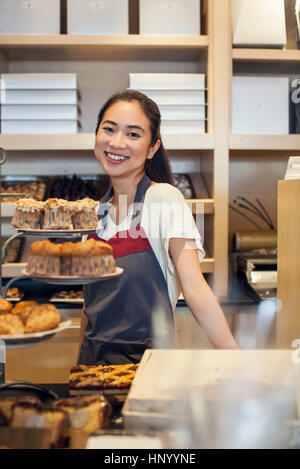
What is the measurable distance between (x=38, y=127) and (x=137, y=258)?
4.22 feet

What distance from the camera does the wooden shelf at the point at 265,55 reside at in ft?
8.18

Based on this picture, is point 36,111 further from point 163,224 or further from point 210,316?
point 210,316

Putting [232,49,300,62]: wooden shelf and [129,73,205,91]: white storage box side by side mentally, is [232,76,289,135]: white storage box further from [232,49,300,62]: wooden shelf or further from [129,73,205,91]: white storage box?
[129,73,205,91]: white storage box

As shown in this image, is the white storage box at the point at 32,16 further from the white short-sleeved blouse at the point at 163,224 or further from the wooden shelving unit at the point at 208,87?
the white short-sleeved blouse at the point at 163,224

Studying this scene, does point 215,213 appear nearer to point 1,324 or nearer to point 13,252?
point 13,252

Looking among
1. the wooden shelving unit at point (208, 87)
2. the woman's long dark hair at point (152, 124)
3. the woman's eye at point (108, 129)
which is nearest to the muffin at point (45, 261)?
the woman's eye at point (108, 129)

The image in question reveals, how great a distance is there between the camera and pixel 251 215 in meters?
2.96

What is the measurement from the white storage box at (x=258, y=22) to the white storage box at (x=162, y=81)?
0.28 meters

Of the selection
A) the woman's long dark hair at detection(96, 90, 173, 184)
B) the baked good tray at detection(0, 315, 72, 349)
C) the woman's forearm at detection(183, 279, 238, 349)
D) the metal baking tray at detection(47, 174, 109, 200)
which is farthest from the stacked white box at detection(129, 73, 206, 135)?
the baked good tray at detection(0, 315, 72, 349)

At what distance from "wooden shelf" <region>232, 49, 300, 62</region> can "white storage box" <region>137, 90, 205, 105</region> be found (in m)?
0.24

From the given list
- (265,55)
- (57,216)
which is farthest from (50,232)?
(265,55)

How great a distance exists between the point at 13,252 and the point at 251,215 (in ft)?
4.23

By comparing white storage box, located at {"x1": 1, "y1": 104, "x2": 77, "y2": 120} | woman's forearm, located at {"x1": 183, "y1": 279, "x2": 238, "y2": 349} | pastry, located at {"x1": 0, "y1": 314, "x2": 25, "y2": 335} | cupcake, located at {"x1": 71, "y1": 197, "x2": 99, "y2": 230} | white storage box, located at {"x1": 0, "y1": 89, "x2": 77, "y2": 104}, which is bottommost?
woman's forearm, located at {"x1": 183, "y1": 279, "x2": 238, "y2": 349}

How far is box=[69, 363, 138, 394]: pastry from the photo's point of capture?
1106 mm
